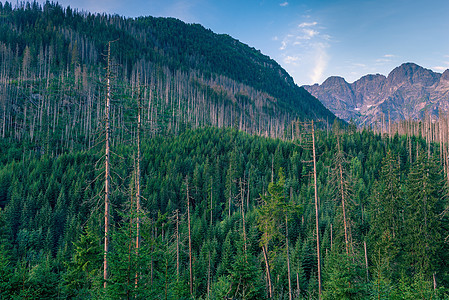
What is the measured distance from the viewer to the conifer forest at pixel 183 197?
14.0 m

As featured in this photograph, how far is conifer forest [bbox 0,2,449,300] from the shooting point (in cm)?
1402

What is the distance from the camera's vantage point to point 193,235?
4166cm

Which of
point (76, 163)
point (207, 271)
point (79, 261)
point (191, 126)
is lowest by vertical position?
point (207, 271)

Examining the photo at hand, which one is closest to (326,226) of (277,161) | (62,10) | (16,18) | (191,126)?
(277,161)

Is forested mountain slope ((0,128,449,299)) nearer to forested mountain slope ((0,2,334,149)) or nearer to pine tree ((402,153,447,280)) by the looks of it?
pine tree ((402,153,447,280))

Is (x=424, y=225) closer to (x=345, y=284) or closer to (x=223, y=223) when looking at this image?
(x=345, y=284)

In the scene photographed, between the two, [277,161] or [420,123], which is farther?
[420,123]

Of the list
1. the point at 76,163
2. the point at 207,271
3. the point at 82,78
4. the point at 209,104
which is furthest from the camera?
the point at 209,104

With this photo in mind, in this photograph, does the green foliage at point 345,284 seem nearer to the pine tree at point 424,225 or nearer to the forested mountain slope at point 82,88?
the pine tree at point 424,225

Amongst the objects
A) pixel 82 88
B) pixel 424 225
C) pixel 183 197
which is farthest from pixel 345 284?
pixel 82 88

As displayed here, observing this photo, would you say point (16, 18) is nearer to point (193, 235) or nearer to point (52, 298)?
point (193, 235)

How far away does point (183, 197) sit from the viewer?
2261 inches

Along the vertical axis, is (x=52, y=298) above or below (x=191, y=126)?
below

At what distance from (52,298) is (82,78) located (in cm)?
12311
